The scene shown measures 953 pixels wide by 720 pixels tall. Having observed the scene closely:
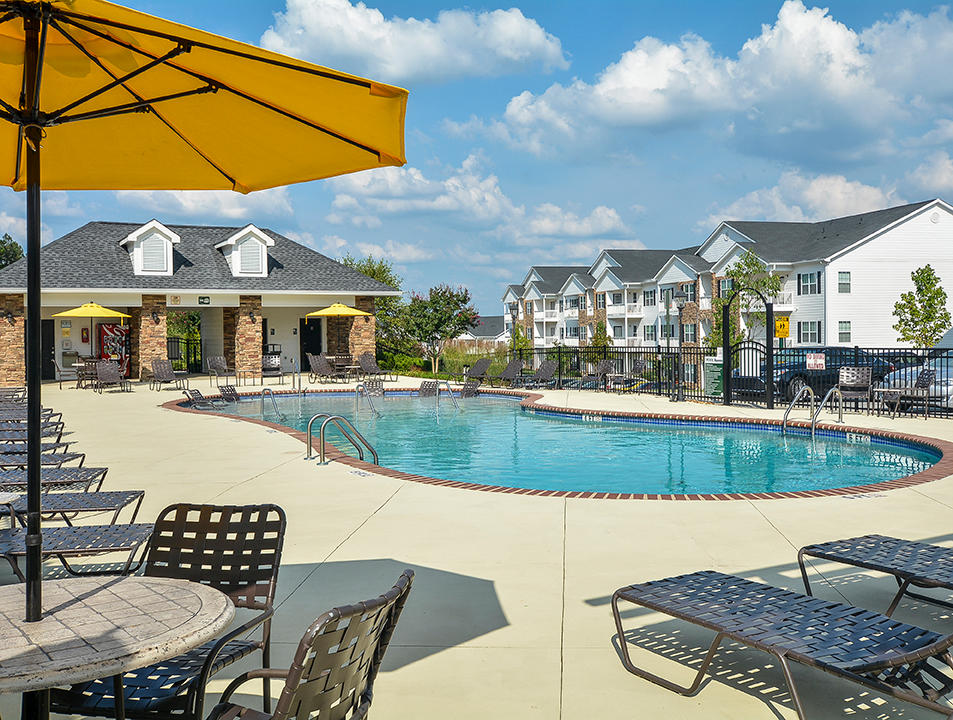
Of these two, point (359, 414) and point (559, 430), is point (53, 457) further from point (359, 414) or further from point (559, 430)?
point (359, 414)

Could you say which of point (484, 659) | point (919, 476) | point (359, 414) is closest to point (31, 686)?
point (484, 659)

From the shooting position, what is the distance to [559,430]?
1580 centimetres

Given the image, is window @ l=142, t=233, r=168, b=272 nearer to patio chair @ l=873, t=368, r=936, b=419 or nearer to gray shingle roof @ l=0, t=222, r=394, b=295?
gray shingle roof @ l=0, t=222, r=394, b=295

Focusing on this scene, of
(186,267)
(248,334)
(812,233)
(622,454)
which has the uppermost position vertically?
(812,233)

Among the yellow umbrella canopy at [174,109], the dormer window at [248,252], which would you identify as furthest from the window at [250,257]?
the yellow umbrella canopy at [174,109]

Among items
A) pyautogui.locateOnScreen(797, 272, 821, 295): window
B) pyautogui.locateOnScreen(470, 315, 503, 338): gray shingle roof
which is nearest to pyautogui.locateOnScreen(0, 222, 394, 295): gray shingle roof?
pyautogui.locateOnScreen(797, 272, 821, 295): window

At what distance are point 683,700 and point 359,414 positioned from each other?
16026 millimetres

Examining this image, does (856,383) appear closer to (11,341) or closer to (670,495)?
(670,495)

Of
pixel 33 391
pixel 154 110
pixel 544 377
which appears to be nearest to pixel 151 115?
pixel 154 110

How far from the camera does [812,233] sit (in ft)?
158

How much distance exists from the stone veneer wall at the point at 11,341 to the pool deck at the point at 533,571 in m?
19.5

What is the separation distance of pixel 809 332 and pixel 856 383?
100ft

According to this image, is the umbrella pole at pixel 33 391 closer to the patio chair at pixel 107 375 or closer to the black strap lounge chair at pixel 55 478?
the black strap lounge chair at pixel 55 478

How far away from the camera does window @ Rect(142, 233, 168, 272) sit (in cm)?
3016
